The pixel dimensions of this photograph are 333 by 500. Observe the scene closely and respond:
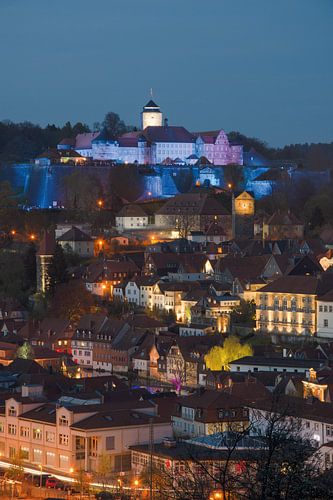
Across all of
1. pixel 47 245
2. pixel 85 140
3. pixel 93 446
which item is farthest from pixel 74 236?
pixel 93 446

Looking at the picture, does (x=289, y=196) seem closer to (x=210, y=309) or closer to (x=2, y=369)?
(x=210, y=309)

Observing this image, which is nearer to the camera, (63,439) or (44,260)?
(63,439)

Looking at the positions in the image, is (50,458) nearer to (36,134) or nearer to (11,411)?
(11,411)

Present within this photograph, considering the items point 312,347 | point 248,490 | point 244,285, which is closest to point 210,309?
point 244,285

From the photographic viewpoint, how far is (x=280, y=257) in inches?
1550

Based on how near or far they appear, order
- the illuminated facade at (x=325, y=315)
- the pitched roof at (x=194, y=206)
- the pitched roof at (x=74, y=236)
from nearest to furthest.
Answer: the illuminated facade at (x=325, y=315) < the pitched roof at (x=74, y=236) < the pitched roof at (x=194, y=206)

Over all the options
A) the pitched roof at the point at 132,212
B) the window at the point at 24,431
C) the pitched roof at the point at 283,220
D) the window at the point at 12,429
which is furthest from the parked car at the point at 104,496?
the pitched roof at the point at 132,212

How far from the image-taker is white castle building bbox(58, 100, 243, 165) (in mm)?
63125

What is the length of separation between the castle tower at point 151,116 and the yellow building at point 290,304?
34.9 metres

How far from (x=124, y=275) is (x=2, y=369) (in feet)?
34.1

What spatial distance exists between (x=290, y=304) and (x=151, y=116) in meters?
36.2

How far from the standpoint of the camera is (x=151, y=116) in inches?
2761

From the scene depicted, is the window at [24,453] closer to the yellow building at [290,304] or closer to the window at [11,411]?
the window at [11,411]

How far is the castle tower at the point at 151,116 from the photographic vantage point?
230ft
